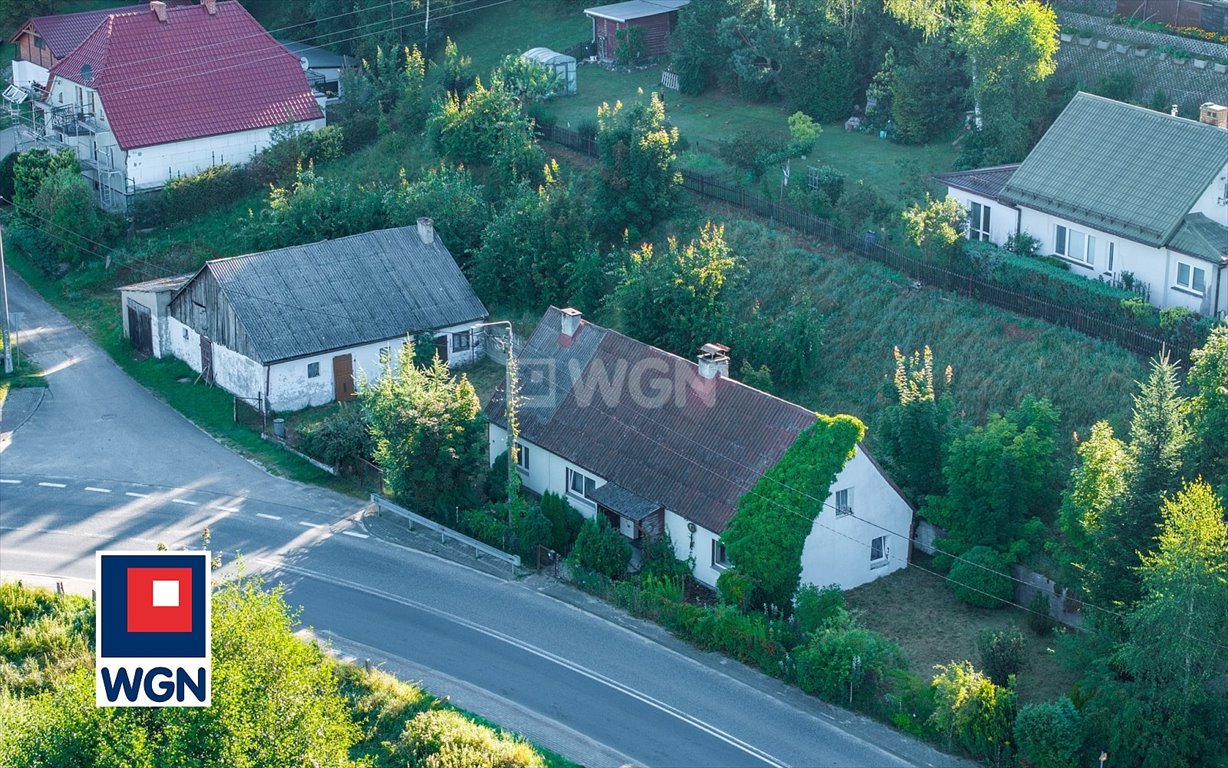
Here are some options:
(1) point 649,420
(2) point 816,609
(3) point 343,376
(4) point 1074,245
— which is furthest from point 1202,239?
(3) point 343,376

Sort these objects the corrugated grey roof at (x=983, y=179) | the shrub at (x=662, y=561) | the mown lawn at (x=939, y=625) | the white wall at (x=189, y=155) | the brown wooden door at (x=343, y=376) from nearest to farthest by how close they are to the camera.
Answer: the mown lawn at (x=939, y=625) → the shrub at (x=662, y=561) → the corrugated grey roof at (x=983, y=179) → the brown wooden door at (x=343, y=376) → the white wall at (x=189, y=155)

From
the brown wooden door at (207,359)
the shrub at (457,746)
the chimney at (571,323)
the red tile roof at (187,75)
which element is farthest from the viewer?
the red tile roof at (187,75)

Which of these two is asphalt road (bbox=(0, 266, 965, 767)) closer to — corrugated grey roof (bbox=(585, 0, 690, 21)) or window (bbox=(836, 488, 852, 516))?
window (bbox=(836, 488, 852, 516))

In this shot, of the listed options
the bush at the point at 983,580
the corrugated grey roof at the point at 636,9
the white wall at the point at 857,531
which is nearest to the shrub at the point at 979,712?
the bush at the point at 983,580

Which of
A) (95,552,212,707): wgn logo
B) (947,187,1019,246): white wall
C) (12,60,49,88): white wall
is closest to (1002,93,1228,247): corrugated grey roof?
(947,187,1019,246): white wall

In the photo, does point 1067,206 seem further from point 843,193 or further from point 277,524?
point 277,524

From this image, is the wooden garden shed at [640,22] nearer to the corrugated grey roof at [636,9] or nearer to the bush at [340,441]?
the corrugated grey roof at [636,9]
